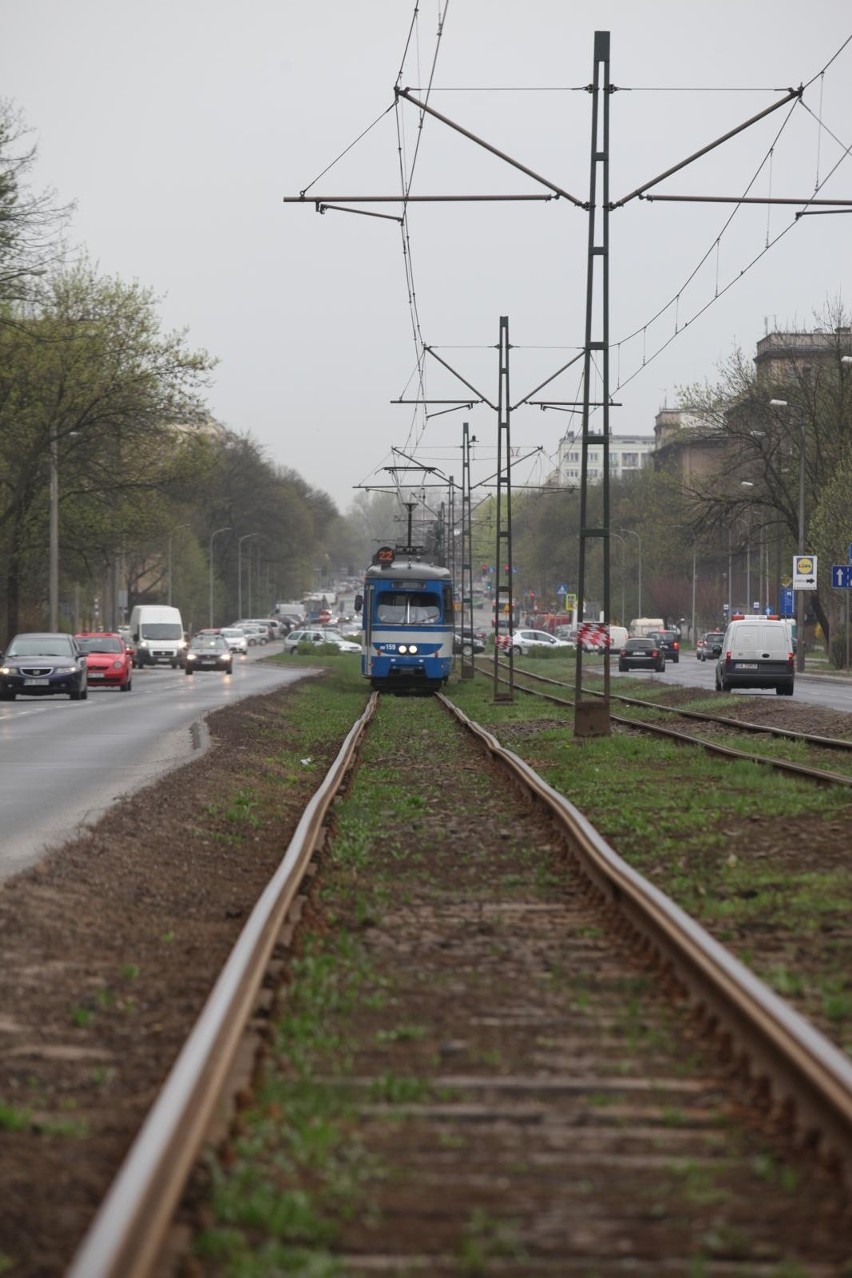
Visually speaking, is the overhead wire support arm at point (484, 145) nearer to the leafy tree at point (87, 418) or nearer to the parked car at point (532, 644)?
the leafy tree at point (87, 418)

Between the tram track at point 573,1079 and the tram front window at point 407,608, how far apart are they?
35.5 meters

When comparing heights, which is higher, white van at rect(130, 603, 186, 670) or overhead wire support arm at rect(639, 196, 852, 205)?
overhead wire support arm at rect(639, 196, 852, 205)

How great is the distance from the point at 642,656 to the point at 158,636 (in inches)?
739

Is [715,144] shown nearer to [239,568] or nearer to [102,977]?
[102,977]

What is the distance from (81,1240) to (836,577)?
5270 cm

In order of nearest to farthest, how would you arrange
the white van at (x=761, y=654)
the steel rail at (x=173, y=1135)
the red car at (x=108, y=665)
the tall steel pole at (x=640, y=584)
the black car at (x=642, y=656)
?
the steel rail at (x=173, y=1135), the white van at (x=761, y=654), the red car at (x=108, y=665), the black car at (x=642, y=656), the tall steel pole at (x=640, y=584)

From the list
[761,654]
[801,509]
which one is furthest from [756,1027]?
[801,509]

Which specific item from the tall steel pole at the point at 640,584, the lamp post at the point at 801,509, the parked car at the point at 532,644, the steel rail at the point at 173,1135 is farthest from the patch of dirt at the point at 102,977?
the tall steel pole at the point at 640,584

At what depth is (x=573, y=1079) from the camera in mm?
6371

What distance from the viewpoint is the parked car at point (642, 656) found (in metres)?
74.8

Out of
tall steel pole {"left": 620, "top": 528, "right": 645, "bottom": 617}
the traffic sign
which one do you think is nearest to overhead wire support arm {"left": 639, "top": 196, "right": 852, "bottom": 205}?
the traffic sign

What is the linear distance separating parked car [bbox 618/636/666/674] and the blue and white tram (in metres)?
28.7

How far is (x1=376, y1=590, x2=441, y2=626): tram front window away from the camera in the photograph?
150 feet

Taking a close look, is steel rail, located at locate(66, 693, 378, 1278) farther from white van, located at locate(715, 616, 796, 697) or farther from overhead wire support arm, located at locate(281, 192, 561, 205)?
white van, located at locate(715, 616, 796, 697)
